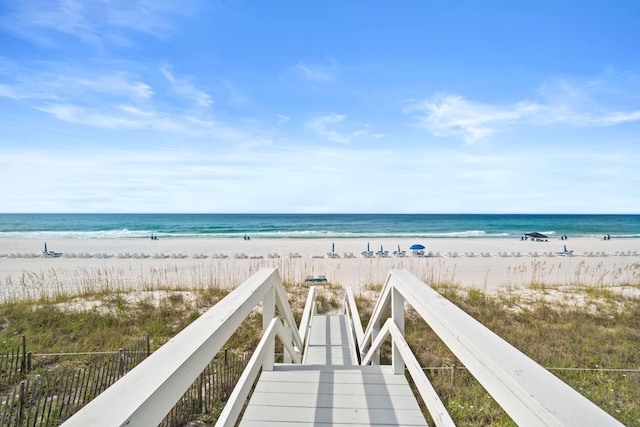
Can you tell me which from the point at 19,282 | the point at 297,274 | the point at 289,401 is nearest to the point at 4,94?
the point at 19,282

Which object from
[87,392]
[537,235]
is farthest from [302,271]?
[537,235]

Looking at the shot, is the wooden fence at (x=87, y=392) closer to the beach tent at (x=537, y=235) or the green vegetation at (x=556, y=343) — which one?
the green vegetation at (x=556, y=343)

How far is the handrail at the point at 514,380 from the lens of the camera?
70 cm

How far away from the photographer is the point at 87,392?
3.95 metres

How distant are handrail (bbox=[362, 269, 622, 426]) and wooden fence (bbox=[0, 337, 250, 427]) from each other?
353cm

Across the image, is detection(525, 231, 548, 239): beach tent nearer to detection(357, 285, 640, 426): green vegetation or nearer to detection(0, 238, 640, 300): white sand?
detection(0, 238, 640, 300): white sand

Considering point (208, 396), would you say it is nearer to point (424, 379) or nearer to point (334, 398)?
point (334, 398)

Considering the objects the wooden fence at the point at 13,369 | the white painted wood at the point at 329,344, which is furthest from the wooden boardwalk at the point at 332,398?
the wooden fence at the point at 13,369

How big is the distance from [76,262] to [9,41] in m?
13.7

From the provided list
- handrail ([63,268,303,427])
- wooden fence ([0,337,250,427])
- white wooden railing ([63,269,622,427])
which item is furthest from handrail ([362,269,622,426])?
wooden fence ([0,337,250,427])

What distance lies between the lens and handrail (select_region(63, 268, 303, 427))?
70 centimetres

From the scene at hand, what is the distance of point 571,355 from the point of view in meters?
5.18

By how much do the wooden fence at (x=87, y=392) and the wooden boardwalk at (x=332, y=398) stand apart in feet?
5.87

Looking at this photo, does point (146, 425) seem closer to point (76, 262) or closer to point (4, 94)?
point (4, 94)
